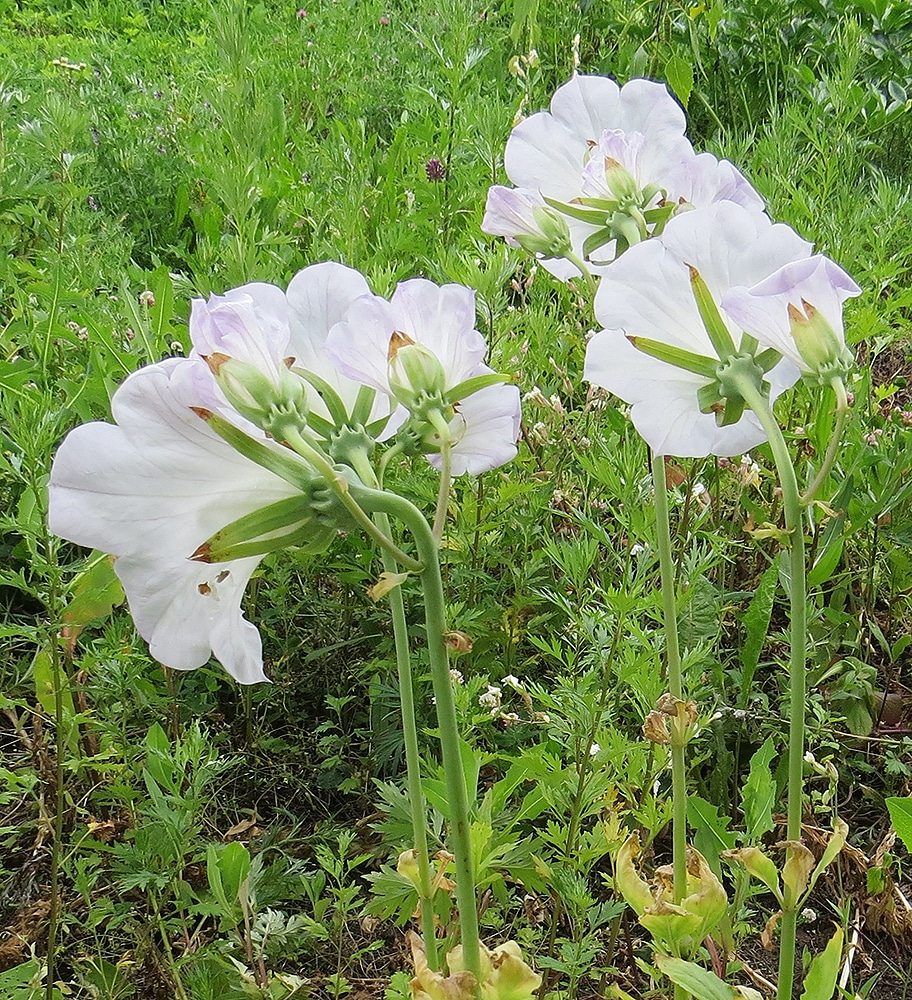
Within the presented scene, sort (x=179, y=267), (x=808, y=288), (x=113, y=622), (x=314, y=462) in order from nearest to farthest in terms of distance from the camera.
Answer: (x=314, y=462) → (x=808, y=288) → (x=113, y=622) → (x=179, y=267)

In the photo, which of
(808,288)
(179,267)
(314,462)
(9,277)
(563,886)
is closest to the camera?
(314,462)

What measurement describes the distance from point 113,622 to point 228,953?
16.7 inches

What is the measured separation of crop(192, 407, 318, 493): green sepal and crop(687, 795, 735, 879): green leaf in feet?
2.09

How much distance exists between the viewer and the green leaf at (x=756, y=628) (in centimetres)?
123

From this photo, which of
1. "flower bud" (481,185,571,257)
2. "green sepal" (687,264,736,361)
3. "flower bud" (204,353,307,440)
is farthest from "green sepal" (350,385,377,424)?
"flower bud" (481,185,571,257)

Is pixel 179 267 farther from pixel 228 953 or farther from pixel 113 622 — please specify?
pixel 228 953

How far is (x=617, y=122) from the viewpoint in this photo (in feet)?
3.04

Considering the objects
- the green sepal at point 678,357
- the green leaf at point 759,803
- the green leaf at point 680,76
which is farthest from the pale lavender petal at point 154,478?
the green leaf at point 680,76

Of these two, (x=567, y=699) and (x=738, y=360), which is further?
(x=567, y=699)

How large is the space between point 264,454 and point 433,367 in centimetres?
13

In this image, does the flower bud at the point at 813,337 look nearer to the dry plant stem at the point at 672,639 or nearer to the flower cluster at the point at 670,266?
the flower cluster at the point at 670,266

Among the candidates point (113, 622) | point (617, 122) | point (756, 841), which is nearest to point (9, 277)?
point (113, 622)

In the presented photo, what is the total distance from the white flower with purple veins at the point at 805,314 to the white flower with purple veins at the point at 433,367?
157 millimetres

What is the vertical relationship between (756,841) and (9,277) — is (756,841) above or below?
below
